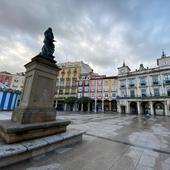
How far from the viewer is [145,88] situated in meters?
28.8

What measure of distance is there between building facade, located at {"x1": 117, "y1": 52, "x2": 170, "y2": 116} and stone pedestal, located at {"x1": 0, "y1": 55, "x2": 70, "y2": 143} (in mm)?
28793

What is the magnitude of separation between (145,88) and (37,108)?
1224 inches

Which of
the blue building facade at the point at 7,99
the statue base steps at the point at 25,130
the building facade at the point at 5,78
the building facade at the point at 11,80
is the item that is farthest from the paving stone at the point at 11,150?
the building facade at the point at 5,78

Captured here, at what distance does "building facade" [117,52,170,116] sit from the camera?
26.0 meters

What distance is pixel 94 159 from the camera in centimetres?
283

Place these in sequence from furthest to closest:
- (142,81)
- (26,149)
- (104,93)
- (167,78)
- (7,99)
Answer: (104,93) < (142,81) < (167,78) < (7,99) < (26,149)

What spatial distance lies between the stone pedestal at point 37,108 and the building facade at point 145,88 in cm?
2879

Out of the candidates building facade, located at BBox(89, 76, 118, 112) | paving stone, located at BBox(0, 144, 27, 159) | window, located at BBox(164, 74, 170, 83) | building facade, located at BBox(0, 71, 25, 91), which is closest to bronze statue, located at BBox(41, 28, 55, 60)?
paving stone, located at BBox(0, 144, 27, 159)

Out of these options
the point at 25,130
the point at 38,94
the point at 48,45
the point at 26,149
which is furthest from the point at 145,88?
the point at 26,149

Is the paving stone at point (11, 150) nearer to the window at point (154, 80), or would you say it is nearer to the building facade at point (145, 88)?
the building facade at point (145, 88)

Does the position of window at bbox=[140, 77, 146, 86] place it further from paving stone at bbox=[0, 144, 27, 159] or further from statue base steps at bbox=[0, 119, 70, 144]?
paving stone at bbox=[0, 144, 27, 159]

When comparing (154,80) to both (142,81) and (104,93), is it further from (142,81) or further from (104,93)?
(104,93)

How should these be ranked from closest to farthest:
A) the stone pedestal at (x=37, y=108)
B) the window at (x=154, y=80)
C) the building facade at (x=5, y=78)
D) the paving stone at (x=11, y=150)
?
the paving stone at (x=11, y=150)
the stone pedestal at (x=37, y=108)
the window at (x=154, y=80)
the building facade at (x=5, y=78)

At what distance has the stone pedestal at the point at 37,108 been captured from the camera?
10.00 ft
